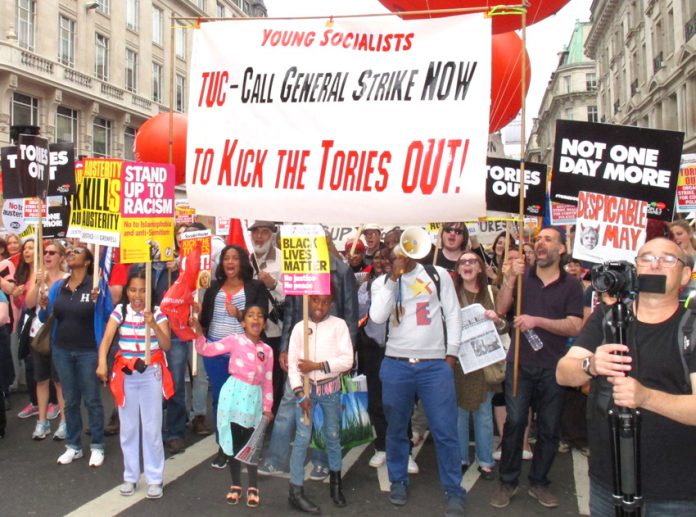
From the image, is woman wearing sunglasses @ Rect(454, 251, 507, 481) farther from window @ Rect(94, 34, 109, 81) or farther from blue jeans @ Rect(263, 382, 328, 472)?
window @ Rect(94, 34, 109, 81)

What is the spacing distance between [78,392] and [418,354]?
3.03 metres

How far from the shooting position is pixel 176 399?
555 centimetres

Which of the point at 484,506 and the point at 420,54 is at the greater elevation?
the point at 420,54

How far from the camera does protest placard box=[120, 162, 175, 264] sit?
185 inches

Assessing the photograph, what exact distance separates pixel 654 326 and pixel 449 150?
1.98 metres

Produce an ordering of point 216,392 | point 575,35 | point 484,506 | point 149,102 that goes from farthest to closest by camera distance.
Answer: point 575,35 < point 149,102 < point 216,392 < point 484,506

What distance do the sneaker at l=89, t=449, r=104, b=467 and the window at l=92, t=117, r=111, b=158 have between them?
1196 inches

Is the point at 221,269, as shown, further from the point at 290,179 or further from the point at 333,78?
the point at 333,78

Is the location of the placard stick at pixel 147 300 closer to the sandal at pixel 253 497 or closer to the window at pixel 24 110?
the sandal at pixel 253 497

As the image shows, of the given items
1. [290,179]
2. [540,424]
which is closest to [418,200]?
[290,179]

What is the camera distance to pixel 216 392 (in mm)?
5168

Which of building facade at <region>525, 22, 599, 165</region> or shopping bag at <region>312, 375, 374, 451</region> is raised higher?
building facade at <region>525, 22, 599, 165</region>

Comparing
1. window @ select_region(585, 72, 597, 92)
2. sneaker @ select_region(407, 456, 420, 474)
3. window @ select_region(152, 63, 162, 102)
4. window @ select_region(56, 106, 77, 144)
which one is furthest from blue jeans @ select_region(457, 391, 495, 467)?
window @ select_region(585, 72, 597, 92)

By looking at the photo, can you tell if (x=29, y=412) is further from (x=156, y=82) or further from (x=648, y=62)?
(x=648, y=62)
